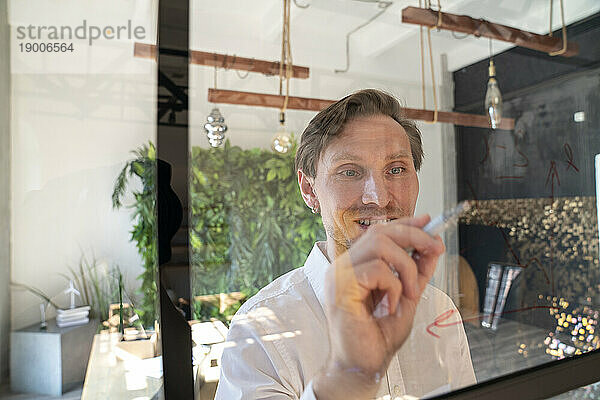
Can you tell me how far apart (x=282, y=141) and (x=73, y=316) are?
0.32 metres

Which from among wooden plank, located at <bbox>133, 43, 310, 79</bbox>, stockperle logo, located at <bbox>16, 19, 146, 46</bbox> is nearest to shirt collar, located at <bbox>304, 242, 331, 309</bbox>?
wooden plank, located at <bbox>133, 43, 310, 79</bbox>

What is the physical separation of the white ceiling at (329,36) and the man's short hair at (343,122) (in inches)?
2.9

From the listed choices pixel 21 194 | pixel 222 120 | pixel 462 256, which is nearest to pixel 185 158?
pixel 222 120

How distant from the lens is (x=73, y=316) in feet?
1.52

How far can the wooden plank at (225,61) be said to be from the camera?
1.63ft

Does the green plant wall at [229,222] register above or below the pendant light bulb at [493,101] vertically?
below

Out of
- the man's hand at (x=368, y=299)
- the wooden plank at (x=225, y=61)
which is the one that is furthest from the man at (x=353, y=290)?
the wooden plank at (x=225, y=61)

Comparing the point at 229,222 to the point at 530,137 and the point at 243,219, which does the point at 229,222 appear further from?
the point at 530,137

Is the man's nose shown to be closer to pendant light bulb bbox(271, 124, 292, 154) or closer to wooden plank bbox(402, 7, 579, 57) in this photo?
pendant light bulb bbox(271, 124, 292, 154)

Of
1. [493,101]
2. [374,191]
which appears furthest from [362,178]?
[493,101]

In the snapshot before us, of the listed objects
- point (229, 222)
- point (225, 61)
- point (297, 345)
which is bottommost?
point (297, 345)

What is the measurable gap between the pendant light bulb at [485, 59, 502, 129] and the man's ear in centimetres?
33

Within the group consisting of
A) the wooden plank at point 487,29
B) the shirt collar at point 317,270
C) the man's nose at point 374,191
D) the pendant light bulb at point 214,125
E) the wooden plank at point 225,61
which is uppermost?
the wooden plank at point 487,29

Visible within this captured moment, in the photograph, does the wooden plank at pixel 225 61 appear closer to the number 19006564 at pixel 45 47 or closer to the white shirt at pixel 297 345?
the number 19006564 at pixel 45 47
